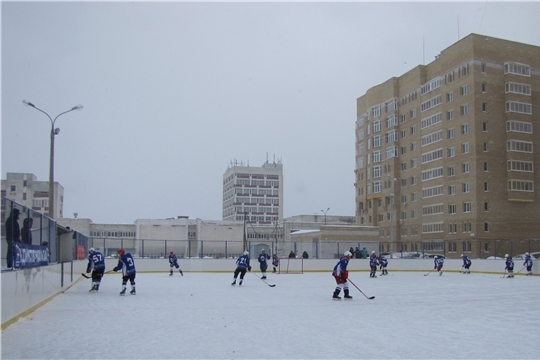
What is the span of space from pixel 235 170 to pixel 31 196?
43.2m

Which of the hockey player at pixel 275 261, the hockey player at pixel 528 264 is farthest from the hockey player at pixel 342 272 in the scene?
the hockey player at pixel 528 264

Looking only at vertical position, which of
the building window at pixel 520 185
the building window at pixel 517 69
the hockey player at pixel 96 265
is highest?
the building window at pixel 517 69

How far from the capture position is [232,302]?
14.1 metres

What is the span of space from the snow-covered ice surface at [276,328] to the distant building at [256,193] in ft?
332

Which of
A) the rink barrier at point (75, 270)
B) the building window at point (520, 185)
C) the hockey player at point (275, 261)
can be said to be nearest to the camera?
the rink barrier at point (75, 270)

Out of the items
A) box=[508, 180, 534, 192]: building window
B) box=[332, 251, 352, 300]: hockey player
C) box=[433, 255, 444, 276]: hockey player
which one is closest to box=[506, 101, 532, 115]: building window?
box=[508, 180, 534, 192]: building window

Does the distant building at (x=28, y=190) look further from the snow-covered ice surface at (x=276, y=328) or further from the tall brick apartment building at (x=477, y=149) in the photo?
the snow-covered ice surface at (x=276, y=328)

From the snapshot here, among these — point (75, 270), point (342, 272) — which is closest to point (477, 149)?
point (75, 270)

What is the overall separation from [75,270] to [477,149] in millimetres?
43185

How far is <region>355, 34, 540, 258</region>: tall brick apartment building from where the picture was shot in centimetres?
5350

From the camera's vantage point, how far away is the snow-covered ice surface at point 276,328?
7281 mm

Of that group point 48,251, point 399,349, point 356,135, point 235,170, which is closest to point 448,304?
point 399,349

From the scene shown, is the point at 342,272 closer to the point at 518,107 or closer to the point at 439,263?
the point at 439,263

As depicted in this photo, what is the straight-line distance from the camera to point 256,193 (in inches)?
4636
